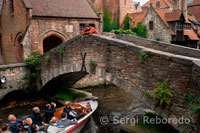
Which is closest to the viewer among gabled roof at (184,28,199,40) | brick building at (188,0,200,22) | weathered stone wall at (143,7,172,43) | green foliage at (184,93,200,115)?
green foliage at (184,93,200,115)

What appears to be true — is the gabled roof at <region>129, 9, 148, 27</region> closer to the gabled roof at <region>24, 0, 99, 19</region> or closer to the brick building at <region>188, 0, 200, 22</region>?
the gabled roof at <region>24, 0, 99, 19</region>

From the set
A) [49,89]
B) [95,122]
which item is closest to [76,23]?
[49,89]

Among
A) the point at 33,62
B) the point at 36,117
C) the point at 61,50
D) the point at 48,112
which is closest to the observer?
the point at 36,117

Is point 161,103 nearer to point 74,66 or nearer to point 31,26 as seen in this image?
point 74,66

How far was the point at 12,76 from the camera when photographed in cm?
1157

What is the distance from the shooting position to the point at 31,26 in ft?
45.3

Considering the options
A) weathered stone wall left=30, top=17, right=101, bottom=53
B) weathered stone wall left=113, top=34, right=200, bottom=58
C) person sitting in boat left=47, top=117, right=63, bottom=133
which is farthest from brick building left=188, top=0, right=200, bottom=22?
person sitting in boat left=47, top=117, right=63, bottom=133

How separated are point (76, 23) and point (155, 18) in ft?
42.9

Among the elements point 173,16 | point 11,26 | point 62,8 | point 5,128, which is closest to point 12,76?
point 5,128

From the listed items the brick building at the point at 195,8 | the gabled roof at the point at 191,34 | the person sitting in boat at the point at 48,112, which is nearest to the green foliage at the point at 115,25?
the gabled roof at the point at 191,34

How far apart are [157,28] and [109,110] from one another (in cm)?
1705

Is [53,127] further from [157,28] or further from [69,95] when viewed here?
[157,28]

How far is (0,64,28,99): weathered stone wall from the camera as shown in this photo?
1123cm

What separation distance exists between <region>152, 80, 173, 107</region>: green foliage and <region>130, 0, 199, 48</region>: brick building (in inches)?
728
